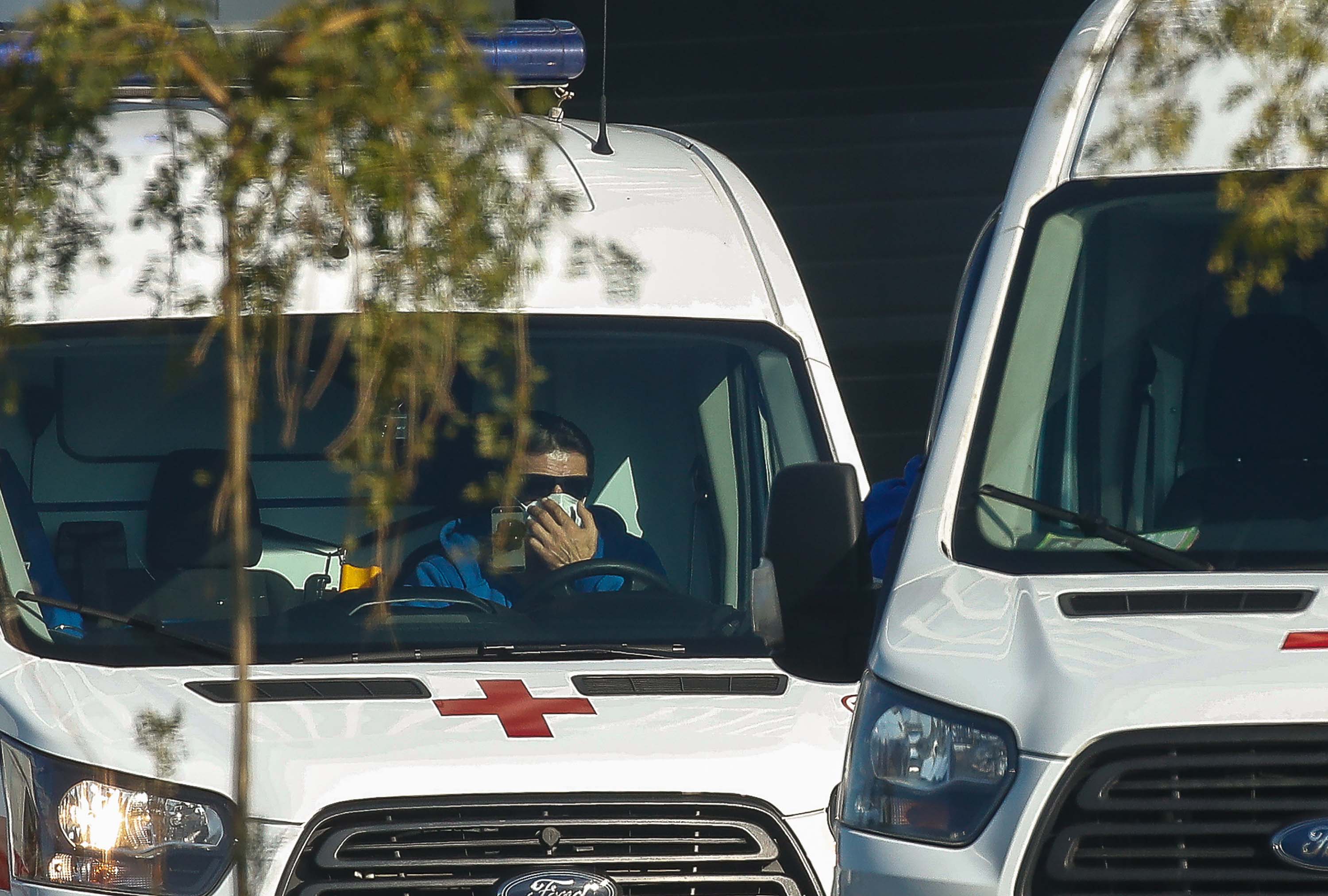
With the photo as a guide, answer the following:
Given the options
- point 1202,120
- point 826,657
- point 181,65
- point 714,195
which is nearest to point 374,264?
point 181,65

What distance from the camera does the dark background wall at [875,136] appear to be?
1043 cm

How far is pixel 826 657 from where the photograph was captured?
358 centimetres

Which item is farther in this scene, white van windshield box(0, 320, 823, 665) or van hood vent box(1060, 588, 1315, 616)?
white van windshield box(0, 320, 823, 665)

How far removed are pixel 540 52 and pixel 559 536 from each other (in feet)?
4.33

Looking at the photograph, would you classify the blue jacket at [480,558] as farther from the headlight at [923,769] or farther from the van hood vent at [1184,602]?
the van hood vent at [1184,602]

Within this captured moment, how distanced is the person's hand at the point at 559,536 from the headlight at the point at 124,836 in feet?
3.70

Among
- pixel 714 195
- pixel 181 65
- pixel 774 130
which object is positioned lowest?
pixel 774 130

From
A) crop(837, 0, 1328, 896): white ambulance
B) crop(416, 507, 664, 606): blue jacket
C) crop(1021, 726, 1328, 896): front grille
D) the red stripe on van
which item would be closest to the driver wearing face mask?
crop(416, 507, 664, 606): blue jacket

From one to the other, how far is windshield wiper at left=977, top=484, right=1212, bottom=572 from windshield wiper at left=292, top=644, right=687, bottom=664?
0.95 meters

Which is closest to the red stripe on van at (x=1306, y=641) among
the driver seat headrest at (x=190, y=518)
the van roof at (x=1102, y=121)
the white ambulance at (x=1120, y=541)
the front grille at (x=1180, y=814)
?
the white ambulance at (x=1120, y=541)

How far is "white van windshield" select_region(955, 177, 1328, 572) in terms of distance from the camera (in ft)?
11.0

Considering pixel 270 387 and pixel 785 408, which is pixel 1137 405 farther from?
pixel 270 387

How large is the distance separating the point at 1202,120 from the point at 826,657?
117 centimetres

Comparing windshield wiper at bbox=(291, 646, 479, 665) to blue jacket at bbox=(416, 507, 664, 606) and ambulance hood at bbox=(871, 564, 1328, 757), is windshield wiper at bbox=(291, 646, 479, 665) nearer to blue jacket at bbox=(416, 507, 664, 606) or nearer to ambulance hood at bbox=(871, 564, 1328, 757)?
blue jacket at bbox=(416, 507, 664, 606)
